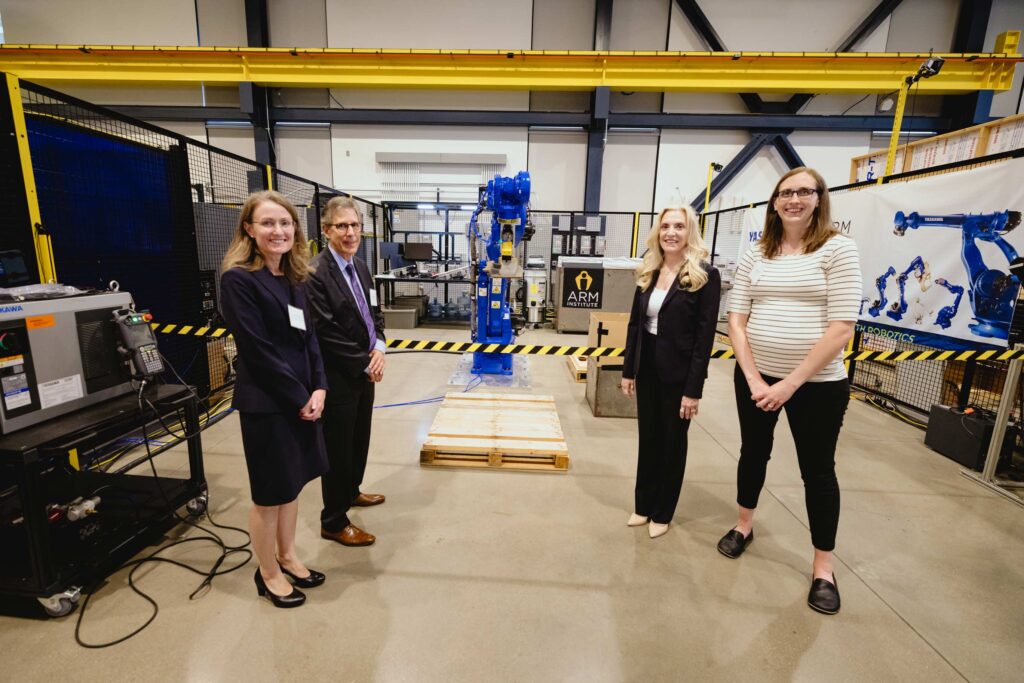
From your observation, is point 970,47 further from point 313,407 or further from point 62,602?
point 62,602

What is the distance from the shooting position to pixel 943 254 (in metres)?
3.98

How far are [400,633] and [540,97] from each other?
1038cm

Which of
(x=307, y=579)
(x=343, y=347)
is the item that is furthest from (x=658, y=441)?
(x=307, y=579)

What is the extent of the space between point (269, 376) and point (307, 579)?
1.09 metres

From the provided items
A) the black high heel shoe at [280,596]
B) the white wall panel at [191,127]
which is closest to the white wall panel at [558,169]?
the white wall panel at [191,127]

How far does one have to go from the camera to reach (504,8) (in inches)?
375

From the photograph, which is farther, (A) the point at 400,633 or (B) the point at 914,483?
(B) the point at 914,483

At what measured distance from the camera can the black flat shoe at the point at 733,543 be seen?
2436 millimetres

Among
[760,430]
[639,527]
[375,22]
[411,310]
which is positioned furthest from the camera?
[375,22]

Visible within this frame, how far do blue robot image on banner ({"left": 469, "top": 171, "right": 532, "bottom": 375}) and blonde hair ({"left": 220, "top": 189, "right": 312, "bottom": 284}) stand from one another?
3.10m

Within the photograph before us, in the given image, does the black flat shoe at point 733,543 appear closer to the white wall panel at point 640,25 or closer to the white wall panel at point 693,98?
the white wall panel at point 693,98

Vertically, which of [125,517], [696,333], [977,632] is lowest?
[977,632]

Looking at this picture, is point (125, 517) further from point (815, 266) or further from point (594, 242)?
point (594, 242)

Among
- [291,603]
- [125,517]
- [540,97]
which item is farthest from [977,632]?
[540,97]
